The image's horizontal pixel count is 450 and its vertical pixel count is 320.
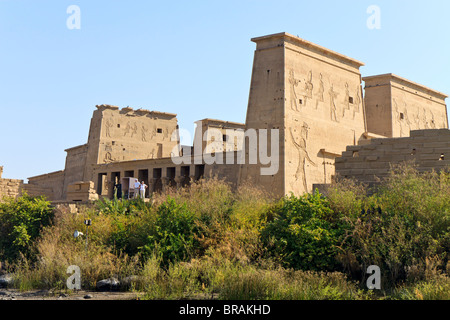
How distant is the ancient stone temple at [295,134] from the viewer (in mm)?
17094

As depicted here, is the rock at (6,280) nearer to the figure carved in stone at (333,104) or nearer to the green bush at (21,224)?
the green bush at (21,224)

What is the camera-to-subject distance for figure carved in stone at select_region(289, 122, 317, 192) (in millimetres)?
22925

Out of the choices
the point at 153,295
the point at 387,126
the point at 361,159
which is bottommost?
the point at 153,295

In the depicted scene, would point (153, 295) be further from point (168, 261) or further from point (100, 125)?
point (100, 125)

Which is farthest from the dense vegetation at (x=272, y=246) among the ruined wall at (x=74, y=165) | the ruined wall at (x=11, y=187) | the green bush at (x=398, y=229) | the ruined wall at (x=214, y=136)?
the ruined wall at (x=74, y=165)

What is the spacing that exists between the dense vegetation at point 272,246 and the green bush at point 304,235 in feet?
0.09

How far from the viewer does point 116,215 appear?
16797mm

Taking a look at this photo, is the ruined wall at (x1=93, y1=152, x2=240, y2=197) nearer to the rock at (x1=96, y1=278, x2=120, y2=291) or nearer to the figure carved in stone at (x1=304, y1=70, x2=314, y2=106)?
the figure carved in stone at (x1=304, y1=70, x2=314, y2=106)

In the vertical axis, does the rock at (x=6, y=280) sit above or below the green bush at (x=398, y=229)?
below

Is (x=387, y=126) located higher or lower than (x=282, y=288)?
higher
